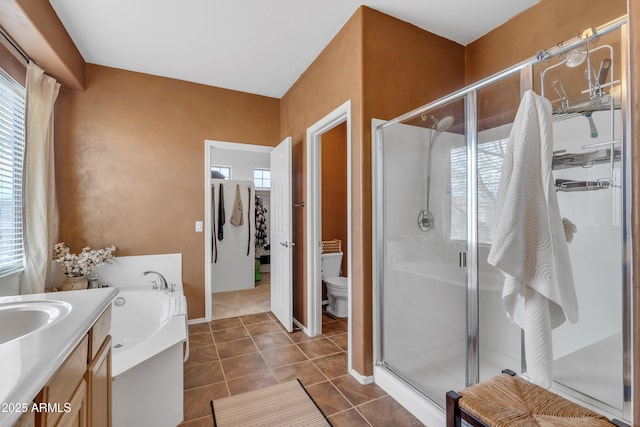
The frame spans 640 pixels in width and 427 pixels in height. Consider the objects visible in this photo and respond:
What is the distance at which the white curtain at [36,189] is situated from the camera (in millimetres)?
2195

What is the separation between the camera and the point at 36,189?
2252 millimetres

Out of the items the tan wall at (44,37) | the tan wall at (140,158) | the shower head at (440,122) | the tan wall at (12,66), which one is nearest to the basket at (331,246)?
the tan wall at (140,158)

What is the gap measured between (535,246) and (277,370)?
1.99 m

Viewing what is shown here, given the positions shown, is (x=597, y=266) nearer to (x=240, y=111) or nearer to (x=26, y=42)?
→ (x=240, y=111)

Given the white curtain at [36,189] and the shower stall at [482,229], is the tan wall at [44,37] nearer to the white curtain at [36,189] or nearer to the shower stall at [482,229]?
the white curtain at [36,189]

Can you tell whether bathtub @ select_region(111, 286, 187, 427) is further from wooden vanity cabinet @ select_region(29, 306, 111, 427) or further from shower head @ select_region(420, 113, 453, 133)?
shower head @ select_region(420, 113, 453, 133)

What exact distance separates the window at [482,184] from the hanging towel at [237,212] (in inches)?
150

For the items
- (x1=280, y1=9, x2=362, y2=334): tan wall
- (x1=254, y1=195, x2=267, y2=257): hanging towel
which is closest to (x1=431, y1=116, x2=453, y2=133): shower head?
(x1=280, y1=9, x2=362, y2=334): tan wall

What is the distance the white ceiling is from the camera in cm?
211

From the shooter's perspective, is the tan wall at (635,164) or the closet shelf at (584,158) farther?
the closet shelf at (584,158)

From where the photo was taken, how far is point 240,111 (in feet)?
11.5

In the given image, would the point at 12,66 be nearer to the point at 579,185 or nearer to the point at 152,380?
the point at 152,380

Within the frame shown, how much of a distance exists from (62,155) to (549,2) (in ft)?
13.7

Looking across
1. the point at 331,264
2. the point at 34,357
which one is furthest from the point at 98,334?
the point at 331,264
